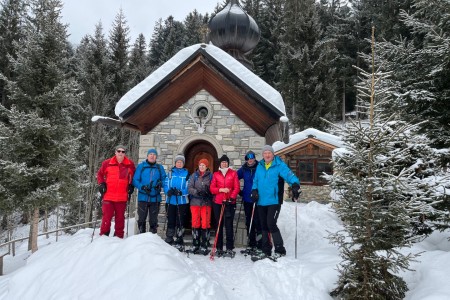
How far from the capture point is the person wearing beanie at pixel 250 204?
578 centimetres

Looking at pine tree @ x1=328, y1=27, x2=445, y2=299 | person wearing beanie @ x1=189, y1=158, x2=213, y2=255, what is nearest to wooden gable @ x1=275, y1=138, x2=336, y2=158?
person wearing beanie @ x1=189, y1=158, x2=213, y2=255

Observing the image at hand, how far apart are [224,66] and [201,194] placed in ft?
9.17

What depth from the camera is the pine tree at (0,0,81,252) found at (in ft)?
32.6

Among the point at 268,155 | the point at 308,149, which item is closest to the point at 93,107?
the point at 308,149

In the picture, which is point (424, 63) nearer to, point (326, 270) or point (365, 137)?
point (365, 137)

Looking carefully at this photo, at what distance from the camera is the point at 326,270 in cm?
441

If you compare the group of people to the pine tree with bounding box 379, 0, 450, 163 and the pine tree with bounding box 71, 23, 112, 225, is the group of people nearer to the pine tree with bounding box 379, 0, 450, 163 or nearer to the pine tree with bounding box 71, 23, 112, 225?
the pine tree with bounding box 379, 0, 450, 163

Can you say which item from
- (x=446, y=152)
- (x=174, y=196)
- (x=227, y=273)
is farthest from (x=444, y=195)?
(x=174, y=196)

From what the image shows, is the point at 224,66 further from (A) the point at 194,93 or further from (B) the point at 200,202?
(B) the point at 200,202

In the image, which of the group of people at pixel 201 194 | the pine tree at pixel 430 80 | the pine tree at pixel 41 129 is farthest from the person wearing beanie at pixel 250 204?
the pine tree at pixel 41 129

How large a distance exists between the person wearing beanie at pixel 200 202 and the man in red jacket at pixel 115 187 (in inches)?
48.9

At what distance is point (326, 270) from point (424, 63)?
4447 mm

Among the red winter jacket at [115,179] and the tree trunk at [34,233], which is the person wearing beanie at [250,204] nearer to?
the red winter jacket at [115,179]

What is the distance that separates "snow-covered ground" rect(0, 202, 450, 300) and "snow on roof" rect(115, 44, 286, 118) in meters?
2.95
